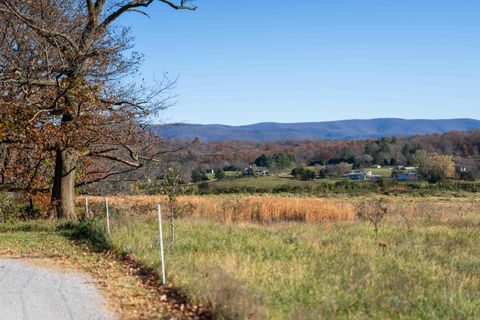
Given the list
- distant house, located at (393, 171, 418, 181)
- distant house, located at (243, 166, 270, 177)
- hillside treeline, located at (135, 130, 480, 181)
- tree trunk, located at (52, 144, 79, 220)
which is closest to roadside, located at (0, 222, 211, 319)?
tree trunk, located at (52, 144, 79, 220)

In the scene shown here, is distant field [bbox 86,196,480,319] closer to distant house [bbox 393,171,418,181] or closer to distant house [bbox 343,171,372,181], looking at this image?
distant house [bbox 393,171,418,181]

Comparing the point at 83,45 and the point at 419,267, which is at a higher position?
the point at 83,45

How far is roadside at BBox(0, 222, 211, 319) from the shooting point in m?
8.31

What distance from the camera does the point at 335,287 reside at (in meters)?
9.00

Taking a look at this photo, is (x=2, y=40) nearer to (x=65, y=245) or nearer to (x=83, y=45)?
(x=83, y=45)

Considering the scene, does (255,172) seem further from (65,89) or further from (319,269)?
(319,269)

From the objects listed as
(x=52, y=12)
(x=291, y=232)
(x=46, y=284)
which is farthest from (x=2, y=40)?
(x=46, y=284)

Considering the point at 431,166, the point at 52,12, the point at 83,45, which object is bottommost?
the point at 431,166

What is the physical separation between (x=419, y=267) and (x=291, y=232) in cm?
586

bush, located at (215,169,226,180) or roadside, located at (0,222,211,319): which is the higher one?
roadside, located at (0,222,211,319)

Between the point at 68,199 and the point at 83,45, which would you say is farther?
the point at 68,199

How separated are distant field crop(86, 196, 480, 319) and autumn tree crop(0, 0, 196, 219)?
16.2 feet

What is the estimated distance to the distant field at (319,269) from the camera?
314 inches

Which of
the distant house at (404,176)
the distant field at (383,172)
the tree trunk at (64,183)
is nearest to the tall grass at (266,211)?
the tree trunk at (64,183)
